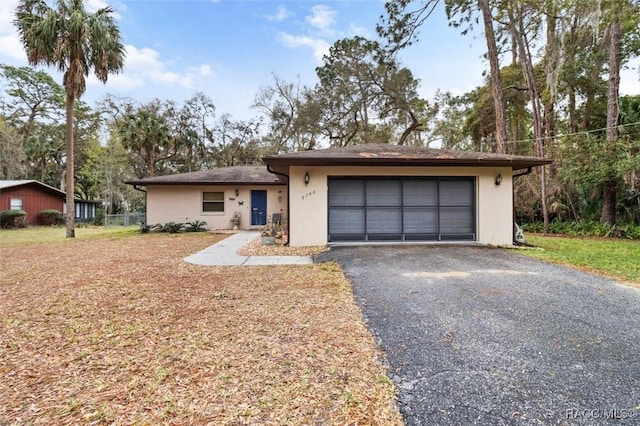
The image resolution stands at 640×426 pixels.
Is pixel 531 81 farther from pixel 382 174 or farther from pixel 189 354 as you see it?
pixel 189 354

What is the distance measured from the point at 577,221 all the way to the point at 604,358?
1271cm

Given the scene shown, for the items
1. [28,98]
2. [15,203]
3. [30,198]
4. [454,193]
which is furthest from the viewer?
[28,98]

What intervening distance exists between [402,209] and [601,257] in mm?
4417

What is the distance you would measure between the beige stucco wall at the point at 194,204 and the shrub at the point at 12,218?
8888mm

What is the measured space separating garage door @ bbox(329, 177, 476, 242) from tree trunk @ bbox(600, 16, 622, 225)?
654 cm

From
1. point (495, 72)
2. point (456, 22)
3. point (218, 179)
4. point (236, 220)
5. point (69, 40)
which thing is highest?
point (456, 22)

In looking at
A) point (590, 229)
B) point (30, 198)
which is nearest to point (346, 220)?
point (590, 229)

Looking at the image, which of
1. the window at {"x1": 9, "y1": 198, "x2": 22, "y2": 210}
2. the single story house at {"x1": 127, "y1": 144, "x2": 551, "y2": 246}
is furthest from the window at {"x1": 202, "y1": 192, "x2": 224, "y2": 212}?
the window at {"x1": 9, "y1": 198, "x2": 22, "y2": 210}

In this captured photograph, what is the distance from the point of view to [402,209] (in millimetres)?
8633

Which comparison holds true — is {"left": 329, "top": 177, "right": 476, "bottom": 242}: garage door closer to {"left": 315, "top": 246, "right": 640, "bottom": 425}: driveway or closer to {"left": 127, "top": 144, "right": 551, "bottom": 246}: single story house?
{"left": 127, "top": 144, "right": 551, "bottom": 246}: single story house

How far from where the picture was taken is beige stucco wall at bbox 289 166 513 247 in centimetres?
833

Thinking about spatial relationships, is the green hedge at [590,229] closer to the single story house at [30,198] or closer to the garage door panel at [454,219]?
the garage door panel at [454,219]

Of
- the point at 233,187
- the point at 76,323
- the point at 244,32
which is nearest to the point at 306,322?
the point at 76,323

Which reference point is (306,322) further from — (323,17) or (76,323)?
(323,17)
